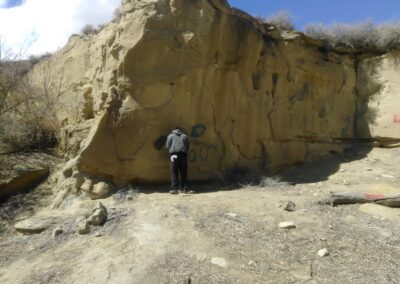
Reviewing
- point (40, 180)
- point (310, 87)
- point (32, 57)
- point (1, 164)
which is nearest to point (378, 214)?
point (310, 87)

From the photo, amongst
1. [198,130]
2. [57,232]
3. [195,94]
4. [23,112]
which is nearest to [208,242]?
[57,232]

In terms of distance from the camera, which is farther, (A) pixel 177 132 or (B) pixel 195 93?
(B) pixel 195 93

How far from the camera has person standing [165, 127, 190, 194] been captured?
6.88 meters

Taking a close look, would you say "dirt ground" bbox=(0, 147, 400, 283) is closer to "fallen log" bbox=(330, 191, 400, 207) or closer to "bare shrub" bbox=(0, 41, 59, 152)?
"fallen log" bbox=(330, 191, 400, 207)

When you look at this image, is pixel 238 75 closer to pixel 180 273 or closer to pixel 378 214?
pixel 378 214

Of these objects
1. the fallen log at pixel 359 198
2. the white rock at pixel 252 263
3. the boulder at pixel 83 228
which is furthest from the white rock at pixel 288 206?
the boulder at pixel 83 228

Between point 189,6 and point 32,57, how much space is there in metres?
7.11

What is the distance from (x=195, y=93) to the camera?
7.58 metres

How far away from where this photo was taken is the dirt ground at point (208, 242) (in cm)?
452

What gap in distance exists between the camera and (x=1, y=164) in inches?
313

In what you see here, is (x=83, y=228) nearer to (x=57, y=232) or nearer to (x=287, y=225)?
(x=57, y=232)

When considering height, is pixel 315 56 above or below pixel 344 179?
above

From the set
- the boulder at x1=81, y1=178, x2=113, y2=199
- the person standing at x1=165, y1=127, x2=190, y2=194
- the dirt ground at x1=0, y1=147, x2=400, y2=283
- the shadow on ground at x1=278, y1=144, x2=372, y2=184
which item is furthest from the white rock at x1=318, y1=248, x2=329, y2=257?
the boulder at x1=81, y1=178, x2=113, y2=199

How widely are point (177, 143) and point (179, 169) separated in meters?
0.46
